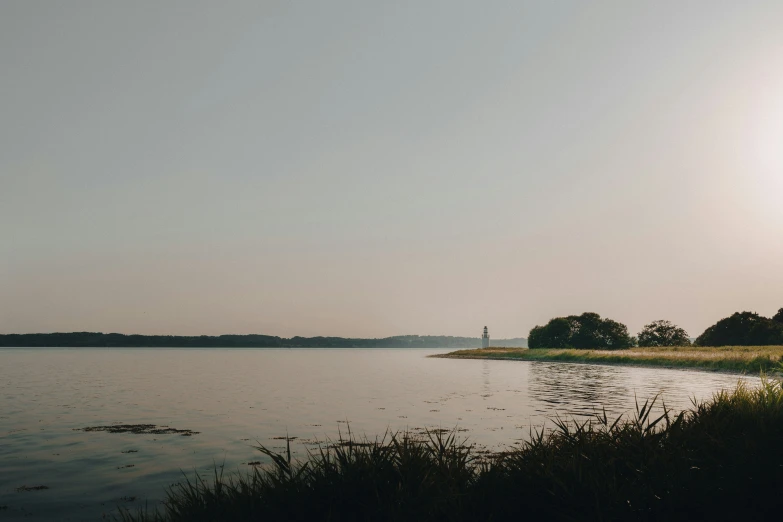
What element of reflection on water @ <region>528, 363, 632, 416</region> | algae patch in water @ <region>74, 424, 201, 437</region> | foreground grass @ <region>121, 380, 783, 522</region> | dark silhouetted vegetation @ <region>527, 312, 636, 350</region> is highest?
dark silhouetted vegetation @ <region>527, 312, 636, 350</region>

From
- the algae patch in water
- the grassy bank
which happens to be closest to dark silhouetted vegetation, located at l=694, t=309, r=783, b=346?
the grassy bank

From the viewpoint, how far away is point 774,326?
112 meters

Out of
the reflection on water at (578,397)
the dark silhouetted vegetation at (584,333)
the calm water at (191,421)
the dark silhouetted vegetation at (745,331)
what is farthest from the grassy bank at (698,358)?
the dark silhouetted vegetation at (745,331)

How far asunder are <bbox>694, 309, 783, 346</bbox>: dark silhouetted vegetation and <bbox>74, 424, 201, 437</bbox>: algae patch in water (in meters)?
120

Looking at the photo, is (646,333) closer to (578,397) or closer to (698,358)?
(698,358)

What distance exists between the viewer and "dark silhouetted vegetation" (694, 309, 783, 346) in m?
111

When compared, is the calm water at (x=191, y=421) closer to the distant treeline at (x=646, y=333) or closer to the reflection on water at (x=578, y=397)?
the reflection on water at (x=578, y=397)

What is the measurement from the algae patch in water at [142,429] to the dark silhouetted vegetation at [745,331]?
12048 centimetres

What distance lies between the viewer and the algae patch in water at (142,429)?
22797 millimetres

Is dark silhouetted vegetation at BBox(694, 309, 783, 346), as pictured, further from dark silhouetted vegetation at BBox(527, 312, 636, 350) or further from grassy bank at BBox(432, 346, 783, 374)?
grassy bank at BBox(432, 346, 783, 374)

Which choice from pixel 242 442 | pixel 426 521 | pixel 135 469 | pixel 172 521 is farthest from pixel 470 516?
pixel 242 442

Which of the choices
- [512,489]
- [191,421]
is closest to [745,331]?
[191,421]

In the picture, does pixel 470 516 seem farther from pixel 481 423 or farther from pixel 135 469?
pixel 481 423

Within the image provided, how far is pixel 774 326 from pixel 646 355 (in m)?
43.7
